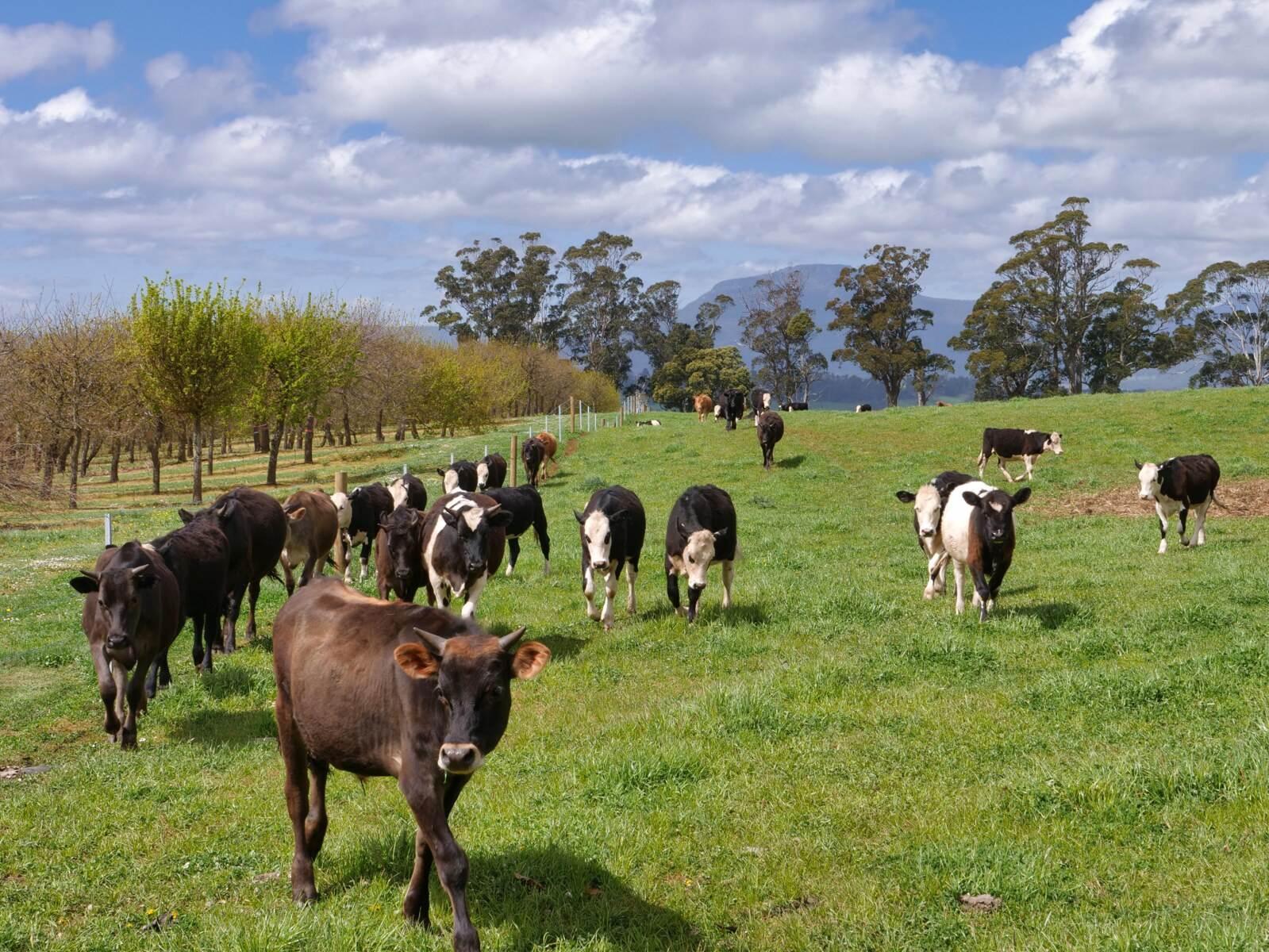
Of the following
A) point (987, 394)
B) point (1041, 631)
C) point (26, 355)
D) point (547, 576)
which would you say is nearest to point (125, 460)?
point (26, 355)

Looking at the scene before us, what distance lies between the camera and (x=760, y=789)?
7207mm

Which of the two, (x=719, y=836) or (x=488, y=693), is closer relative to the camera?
(x=488, y=693)

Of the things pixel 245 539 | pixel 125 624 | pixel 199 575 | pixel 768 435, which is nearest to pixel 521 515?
pixel 245 539

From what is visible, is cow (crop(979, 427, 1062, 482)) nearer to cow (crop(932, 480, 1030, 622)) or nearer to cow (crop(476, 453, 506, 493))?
cow (crop(476, 453, 506, 493))

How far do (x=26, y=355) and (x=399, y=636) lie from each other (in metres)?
45.9

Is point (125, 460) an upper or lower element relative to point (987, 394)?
lower

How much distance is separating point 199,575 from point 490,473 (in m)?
16.1

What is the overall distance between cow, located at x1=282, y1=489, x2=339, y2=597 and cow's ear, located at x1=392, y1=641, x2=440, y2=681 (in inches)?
453

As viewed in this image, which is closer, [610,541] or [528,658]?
[528,658]

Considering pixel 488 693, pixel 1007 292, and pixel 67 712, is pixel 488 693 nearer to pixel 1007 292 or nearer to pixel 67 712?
pixel 67 712

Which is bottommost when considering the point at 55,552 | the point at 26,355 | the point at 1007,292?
the point at 55,552

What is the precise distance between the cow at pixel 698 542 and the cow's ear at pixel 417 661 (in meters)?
8.12

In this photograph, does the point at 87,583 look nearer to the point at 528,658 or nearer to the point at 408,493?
the point at 528,658

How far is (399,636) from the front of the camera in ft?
18.0
